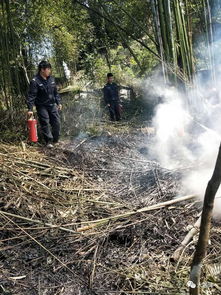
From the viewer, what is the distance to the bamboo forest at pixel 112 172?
255 centimetres

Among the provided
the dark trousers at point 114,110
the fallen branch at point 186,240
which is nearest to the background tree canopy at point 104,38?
the dark trousers at point 114,110

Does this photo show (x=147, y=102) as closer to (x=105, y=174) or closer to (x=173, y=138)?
(x=173, y=138)

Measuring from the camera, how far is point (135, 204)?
369 cm

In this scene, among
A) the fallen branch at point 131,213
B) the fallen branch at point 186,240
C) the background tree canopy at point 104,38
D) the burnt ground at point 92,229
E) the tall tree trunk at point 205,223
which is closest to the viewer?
the tall tree trunk at point 205,223

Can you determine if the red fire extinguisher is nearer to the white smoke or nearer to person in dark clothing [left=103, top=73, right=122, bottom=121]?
the white smoke

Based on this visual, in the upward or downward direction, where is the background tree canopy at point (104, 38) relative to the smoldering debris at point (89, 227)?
upward

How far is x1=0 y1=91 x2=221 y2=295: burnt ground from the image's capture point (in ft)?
8.15

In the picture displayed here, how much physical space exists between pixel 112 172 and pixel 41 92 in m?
2.12

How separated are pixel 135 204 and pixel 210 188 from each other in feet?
6.54

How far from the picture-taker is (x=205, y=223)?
1866 millimetres

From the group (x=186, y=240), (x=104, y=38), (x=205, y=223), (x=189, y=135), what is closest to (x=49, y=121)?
(x=189, y=135)

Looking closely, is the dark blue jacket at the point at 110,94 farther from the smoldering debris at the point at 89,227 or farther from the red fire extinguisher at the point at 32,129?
the smoldering debris at the point at 89,227

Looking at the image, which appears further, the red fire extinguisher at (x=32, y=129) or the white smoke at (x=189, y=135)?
the red fire extinguisher at (x=32, y=129)

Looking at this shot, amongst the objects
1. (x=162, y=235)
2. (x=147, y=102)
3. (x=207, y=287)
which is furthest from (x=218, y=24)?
(x=207, y=287)
